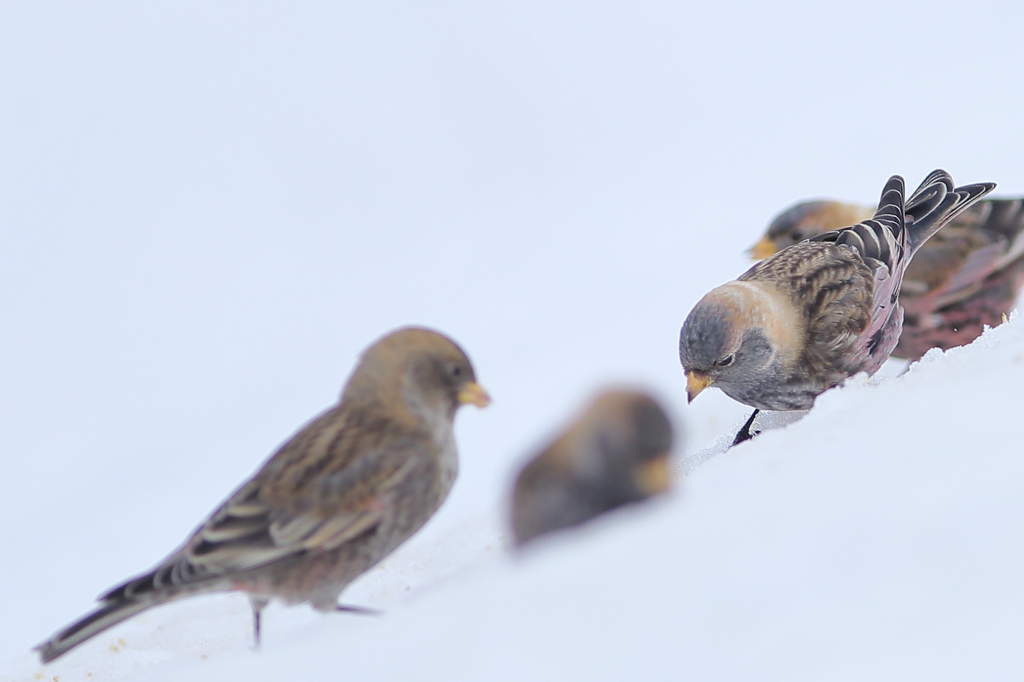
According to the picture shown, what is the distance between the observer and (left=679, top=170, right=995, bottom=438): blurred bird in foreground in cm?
291

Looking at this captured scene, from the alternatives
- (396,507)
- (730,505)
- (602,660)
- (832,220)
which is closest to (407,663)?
(602,660)

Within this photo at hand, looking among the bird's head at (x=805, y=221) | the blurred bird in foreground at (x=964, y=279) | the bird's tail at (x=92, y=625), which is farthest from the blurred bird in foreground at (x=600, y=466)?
the bird's head at (x=805, y=221)

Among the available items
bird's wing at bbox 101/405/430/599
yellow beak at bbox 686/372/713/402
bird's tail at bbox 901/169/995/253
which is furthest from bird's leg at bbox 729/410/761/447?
bird's wing at bbox 101/405/430/599

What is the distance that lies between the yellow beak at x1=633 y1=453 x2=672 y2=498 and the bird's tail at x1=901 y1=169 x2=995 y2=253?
227cm

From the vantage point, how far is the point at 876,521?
1.60 m

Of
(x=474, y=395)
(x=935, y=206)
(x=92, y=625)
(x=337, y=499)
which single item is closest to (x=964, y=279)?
(x=935, y=206)

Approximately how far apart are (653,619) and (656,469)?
34cm

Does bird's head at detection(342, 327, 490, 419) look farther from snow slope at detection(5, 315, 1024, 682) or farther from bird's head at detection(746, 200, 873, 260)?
bird's head at detection(746, 200, 873, 260)

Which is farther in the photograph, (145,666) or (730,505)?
(145,666)

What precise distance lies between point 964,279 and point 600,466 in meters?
3.05

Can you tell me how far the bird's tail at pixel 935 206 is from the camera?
11.8 feet

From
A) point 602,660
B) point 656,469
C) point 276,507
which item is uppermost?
point 276,507

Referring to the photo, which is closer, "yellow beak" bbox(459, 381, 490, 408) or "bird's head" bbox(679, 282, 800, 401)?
"yellow beak" bbox(459, 381, 490, 408)

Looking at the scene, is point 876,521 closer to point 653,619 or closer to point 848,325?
point 653,619
